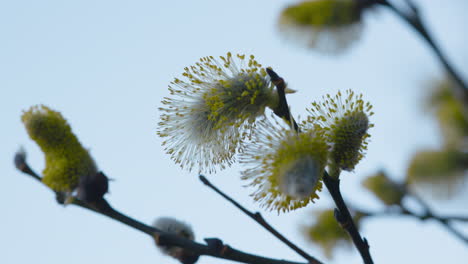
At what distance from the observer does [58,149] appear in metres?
1.09

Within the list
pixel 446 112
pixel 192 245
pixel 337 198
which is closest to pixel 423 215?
pixel 446 112

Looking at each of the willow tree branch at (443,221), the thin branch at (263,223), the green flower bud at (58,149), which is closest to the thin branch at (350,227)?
the thin branch at (263,223)

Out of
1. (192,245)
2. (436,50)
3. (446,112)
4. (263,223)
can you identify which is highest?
(446,112)

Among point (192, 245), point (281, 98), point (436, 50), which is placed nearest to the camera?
point (192, 245)

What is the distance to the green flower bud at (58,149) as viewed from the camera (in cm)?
106

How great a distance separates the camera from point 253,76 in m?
1.39

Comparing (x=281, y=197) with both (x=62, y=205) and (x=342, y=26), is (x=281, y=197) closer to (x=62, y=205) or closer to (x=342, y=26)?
(x=62, y=205)

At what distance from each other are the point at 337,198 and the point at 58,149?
2.13 feet

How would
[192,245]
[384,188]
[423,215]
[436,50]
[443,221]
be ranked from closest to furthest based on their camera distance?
1. [192,245]
2. [436,50]
3. [443,221]
4. [423,215]
5. [384,188]

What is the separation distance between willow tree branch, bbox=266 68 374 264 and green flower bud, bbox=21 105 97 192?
0.51 metres

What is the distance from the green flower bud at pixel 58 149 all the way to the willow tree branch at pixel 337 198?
1.66 ft

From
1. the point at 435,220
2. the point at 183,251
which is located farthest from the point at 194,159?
the point at 435,220

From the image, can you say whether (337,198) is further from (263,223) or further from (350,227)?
(263,223)

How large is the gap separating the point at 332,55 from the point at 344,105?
4.29 ft
